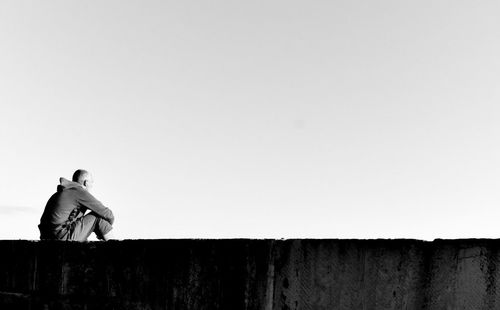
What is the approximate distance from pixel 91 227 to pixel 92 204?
263mm

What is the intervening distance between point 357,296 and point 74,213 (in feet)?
12.8

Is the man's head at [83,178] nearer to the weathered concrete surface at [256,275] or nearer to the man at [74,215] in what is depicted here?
the man at [74,215]

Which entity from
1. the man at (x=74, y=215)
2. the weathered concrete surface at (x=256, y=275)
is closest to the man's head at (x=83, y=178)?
the man at (x=74, y=215)

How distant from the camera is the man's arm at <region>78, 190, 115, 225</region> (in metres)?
6.77

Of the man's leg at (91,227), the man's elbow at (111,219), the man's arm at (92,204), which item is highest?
the man's arm at (92,204)

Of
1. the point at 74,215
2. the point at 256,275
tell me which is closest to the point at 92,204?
the point at 74,215

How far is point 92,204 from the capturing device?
6.79 metres

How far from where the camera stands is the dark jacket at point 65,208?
6.67 meters

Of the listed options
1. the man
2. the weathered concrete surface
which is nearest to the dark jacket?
the man

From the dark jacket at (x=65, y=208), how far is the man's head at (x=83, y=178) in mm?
108

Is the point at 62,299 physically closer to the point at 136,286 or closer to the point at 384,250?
the point at 136,286

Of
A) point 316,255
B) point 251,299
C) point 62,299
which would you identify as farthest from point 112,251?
point 316,255

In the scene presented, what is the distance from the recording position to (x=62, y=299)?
4.84 metres

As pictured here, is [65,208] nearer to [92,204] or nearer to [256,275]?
[92,204]
